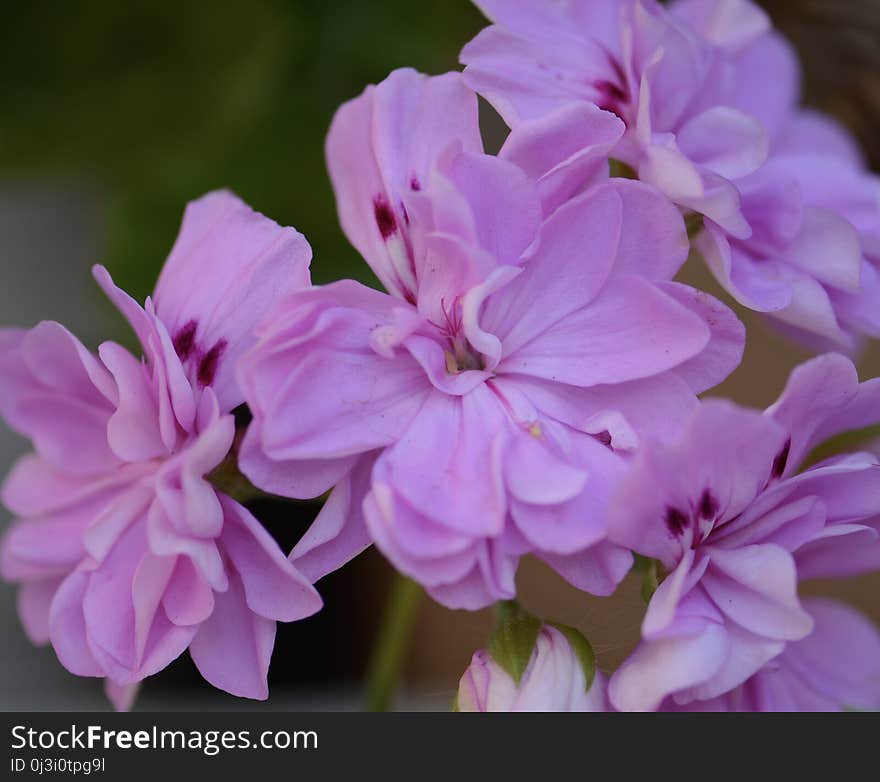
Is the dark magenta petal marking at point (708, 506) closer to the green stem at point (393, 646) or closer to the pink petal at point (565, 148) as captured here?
the pink petal at point (565, 148)

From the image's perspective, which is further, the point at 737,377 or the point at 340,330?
the point at 737,377

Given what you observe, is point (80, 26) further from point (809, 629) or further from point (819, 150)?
point (809, 629)

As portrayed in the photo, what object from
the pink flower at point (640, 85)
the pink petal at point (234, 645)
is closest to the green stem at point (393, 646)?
the pink petal at point (234, 645)

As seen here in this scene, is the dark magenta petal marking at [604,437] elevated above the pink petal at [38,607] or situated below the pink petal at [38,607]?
above

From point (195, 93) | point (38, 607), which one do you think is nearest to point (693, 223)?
point (38, 607)

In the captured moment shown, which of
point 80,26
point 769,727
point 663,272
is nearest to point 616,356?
point 663,272

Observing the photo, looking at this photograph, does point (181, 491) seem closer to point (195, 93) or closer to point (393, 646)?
point (393, 646)
